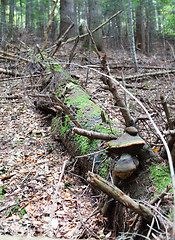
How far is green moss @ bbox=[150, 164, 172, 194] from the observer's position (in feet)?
6.53

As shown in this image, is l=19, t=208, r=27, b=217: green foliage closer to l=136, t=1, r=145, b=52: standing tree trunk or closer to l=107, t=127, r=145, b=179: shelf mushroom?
l=107, t=127, r=145, b=179: shelf mushroom

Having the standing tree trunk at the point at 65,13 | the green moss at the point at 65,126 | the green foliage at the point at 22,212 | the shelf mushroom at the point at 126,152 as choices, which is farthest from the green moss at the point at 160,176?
the standing tree trunk at the point at 65,13

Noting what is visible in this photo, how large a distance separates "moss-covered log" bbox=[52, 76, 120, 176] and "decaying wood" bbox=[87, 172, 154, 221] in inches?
24.1

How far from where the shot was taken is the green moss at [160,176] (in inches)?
78.3

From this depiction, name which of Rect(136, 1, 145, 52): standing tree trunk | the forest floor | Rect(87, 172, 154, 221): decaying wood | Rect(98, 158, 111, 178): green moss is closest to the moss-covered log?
Rect(98, 158, 111, 178): green moss

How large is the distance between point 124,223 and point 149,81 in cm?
626

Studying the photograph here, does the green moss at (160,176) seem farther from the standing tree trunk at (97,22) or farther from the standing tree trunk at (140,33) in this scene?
the standing tree trunk at (140,33)

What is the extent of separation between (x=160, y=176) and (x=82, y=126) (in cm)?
170

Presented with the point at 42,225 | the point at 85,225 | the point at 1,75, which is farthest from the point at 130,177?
the point at 1,75

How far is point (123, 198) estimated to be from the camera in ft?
5.74

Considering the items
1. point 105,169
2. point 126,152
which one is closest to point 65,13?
point 105,169

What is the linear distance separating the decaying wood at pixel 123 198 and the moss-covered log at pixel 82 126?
0.61 meters

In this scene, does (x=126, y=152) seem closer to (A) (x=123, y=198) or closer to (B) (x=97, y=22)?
(A) (x=123, y=198)

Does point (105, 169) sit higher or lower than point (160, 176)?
lower
